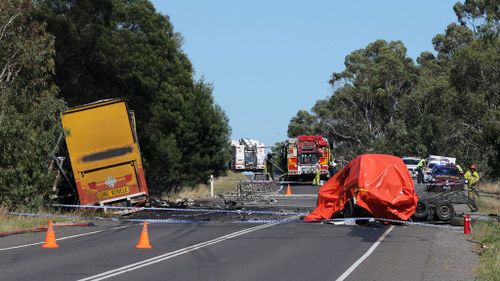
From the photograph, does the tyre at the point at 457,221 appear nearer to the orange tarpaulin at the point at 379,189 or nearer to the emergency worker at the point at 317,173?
the orange tarpaulin at the point at 379,189

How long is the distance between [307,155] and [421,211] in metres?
35.5

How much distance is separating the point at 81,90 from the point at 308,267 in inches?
1083

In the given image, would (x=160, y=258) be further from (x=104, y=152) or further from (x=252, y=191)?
(x=252, y=191)

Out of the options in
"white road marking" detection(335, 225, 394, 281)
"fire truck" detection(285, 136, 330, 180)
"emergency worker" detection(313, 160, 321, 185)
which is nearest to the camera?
"white road marking" detection(335, 225, 394, 281)

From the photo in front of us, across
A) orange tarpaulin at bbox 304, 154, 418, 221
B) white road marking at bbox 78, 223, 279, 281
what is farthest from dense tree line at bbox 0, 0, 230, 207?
orange tarpaulin at bbox 304, 154, 418, 221

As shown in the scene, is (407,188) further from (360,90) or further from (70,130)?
(360,90)

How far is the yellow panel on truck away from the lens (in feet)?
86.5

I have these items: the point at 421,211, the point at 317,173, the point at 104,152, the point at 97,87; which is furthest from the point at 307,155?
the point at 421,211

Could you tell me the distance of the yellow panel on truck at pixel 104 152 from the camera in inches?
1038

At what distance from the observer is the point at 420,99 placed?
78812 mm

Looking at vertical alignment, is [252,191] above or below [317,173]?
below

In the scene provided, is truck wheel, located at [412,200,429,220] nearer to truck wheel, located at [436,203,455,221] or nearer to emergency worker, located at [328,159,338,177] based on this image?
truck wheel, located at [436,203,455,221]

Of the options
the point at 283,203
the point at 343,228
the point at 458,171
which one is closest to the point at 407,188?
the point at 343,228

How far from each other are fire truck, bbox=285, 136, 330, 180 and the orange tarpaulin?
3565 centimetres
